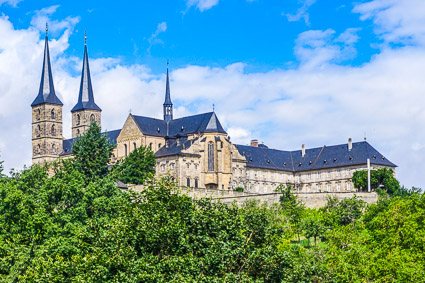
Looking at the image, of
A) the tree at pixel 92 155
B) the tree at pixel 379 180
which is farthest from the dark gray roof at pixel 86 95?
the tree at pixel 92 155

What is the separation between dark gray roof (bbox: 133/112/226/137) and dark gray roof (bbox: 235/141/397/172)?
8882mm

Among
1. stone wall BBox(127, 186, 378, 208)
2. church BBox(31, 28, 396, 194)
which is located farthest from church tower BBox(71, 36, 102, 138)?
stone wall BBox(127, 186, 378, 208)

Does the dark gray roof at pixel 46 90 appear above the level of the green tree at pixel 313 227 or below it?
above

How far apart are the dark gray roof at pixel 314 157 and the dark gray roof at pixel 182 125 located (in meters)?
8.88

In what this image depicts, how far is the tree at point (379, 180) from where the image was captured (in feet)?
349

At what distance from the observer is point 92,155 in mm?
80562

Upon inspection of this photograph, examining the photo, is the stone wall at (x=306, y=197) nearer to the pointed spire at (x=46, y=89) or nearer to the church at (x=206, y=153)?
the church at (x=206, y=153)

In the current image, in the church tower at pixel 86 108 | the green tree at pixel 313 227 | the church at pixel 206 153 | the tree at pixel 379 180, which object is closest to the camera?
the green tree at pixel 313 227

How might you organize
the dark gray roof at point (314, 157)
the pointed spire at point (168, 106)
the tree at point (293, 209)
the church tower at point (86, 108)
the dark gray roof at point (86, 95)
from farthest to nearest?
the church tower at point (86, 108) < the dark gray roof at point (86, 95) < the pointed spire at point (168, 106) < the dark gray roof at point (314, 157) < the tree at point (293, 209)

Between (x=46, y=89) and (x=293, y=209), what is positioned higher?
(x=46, y=89)

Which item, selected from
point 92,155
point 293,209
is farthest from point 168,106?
point 92,155

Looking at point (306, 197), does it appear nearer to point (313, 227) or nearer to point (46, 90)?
point (313, 227)

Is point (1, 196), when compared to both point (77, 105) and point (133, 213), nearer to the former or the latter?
point (133, 213)

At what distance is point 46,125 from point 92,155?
245ft
